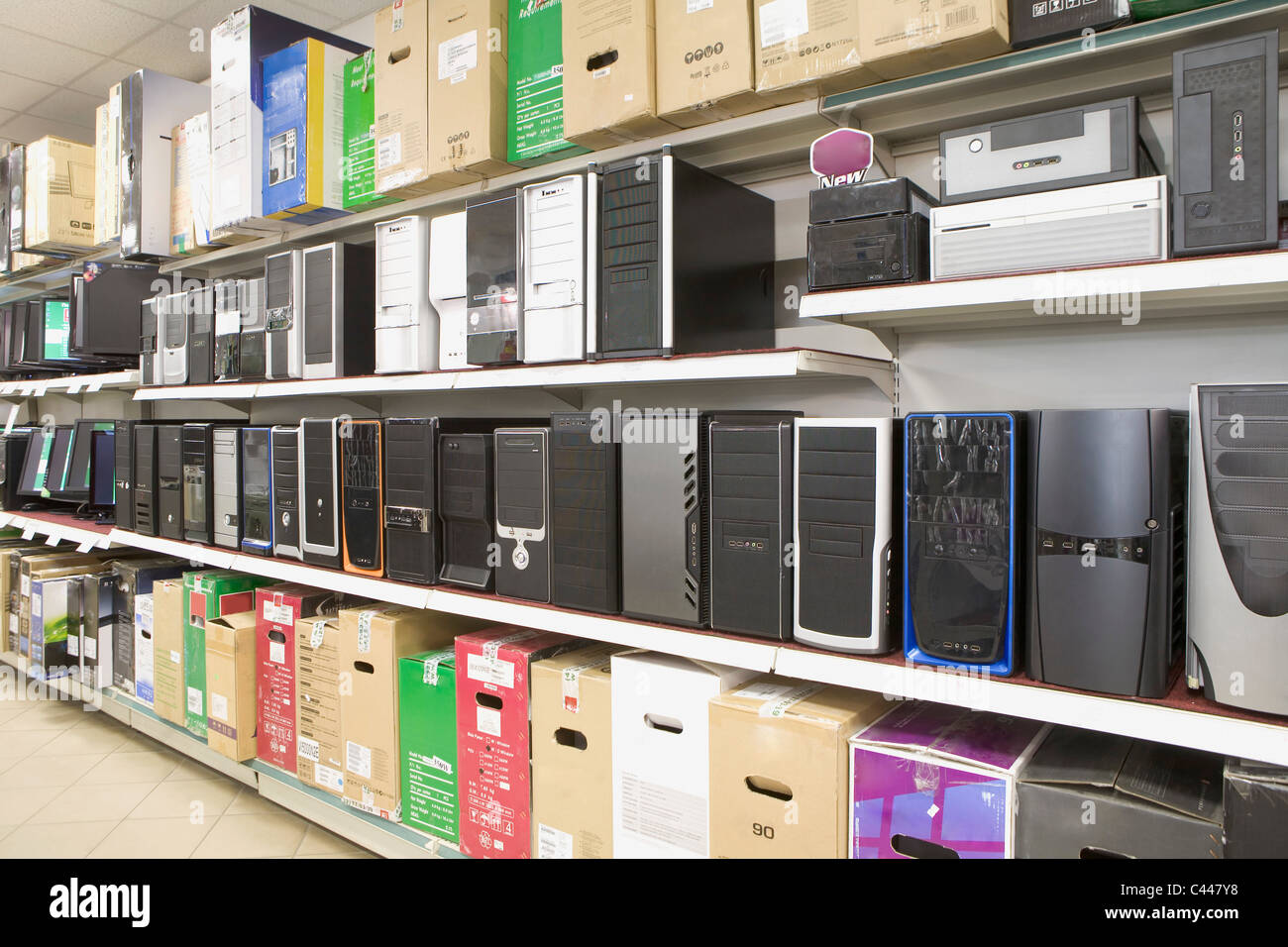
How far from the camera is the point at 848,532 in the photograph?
4.06ft

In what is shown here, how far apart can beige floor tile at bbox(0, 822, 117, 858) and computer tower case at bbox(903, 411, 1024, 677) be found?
2.25 meters

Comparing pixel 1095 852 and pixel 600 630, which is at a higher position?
pixel 600 630

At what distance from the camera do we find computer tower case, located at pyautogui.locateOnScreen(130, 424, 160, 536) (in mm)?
2719

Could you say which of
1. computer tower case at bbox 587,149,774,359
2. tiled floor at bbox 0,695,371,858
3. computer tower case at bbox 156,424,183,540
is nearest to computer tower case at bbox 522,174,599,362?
computer tower case at bbox 587,149,774,359

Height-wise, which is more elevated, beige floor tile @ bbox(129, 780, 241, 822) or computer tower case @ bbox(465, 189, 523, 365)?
computer tower case @ bbox(465, 189, 523, 365)

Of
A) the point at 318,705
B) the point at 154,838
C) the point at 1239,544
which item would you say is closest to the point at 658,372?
the point at 1239,544

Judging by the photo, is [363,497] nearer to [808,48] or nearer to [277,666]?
[277,666]

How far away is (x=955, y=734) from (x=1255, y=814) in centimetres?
39

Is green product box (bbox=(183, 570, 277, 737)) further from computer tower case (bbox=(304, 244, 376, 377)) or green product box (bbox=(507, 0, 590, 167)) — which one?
green product box (bbox=(507, 0, 590, 167))

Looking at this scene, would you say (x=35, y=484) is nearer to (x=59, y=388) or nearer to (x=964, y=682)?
(x=59, y=388)

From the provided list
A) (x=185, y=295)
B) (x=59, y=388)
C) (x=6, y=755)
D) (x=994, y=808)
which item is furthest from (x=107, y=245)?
(x=994, y=808)

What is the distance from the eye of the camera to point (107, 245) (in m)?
3.24

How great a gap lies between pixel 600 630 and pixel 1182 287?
1068 millimetres

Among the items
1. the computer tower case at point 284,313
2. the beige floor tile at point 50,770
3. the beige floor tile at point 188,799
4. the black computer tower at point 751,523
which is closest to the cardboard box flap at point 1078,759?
the black computer tower at point 751,523
